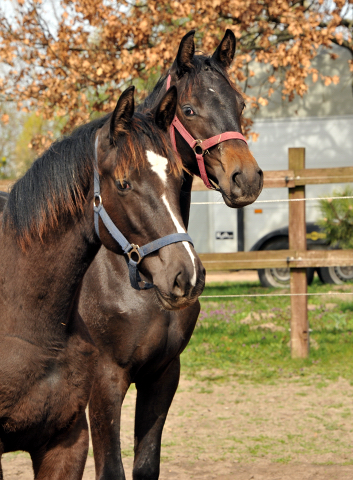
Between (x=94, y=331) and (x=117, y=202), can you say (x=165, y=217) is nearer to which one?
Answer: (x=117, y=202)

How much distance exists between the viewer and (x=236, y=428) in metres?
4.53

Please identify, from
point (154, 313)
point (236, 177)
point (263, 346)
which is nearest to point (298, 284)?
point (263, 346)

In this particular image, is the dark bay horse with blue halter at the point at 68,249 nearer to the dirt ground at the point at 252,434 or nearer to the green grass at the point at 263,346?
the dirt ground at the point at 252,434

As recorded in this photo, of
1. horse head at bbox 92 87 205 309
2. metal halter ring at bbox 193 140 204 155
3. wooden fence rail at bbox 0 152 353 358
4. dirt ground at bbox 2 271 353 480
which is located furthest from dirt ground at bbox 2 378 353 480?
horse head at bbox 92 87 205 309

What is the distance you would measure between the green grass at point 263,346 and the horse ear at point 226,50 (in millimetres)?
3265

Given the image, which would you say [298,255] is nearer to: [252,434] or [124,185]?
[252,434]

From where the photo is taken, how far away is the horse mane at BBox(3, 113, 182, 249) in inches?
82.7

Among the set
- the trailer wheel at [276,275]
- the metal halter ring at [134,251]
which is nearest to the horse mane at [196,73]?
the metal halter ring at [134,251]

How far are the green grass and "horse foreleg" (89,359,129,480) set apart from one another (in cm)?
304

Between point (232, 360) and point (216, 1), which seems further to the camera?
point (216, 1)

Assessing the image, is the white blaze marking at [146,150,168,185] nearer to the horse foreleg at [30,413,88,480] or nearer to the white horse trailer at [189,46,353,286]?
the horse foreleg at [30,413,88,480]

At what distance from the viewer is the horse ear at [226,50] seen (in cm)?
315

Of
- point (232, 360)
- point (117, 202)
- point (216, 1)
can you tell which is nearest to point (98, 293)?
point (117, 202)

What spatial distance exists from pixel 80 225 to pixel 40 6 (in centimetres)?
645
